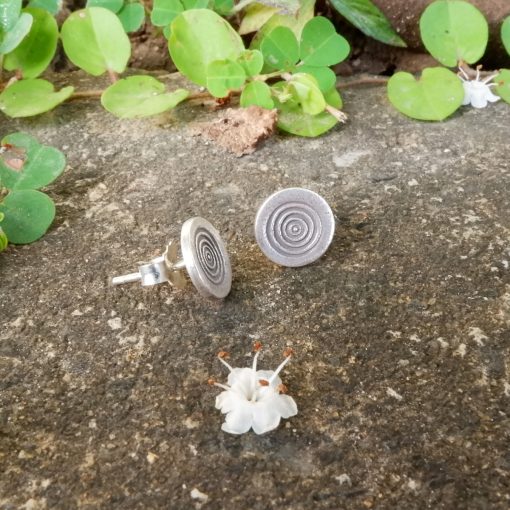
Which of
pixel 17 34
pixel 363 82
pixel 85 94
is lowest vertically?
pixel 363 82

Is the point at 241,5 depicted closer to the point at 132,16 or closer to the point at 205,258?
the point at 132,16

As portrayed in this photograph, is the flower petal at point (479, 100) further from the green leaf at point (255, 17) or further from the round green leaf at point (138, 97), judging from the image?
the round green leaf at point (138, 97)

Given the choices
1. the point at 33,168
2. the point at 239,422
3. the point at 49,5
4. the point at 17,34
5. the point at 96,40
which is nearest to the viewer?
the point at 239,422

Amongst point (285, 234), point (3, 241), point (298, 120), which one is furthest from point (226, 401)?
point (298, 120)

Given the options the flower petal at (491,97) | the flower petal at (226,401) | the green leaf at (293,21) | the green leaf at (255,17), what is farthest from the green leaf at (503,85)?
the flower petal at (226,401)

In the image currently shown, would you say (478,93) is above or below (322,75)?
below

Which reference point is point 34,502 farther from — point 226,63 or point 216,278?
point 226,63

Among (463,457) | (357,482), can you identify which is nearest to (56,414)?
(357,482)

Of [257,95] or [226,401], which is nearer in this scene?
[226,401]

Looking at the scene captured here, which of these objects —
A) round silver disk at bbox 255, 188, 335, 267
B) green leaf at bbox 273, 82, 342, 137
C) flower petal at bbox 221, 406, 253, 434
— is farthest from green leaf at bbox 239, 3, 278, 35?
flower petal at bbox 221, 406, 253, 434
